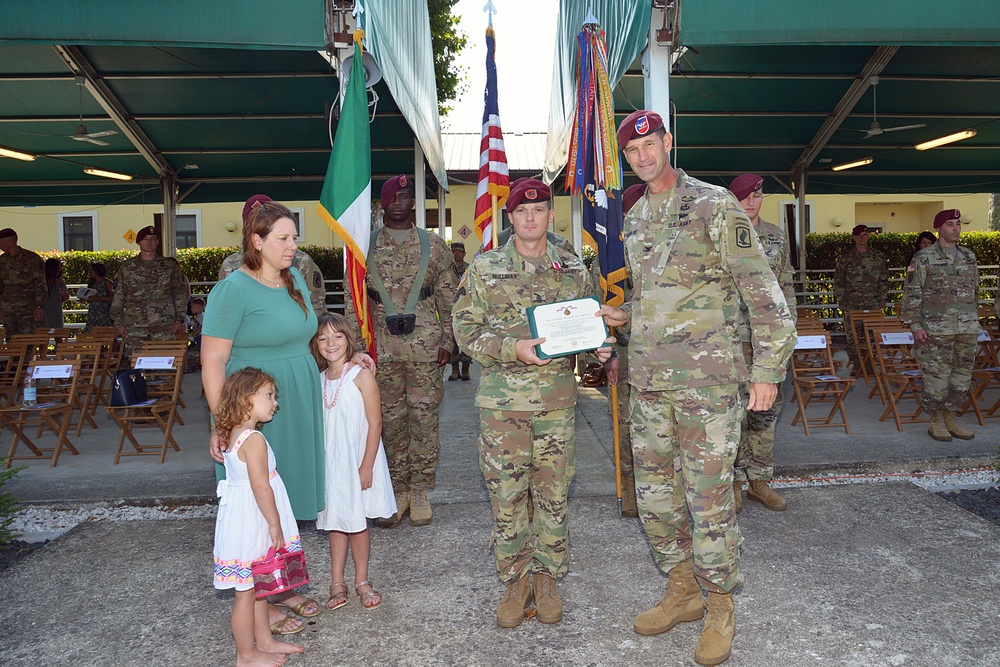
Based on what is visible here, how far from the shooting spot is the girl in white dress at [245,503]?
3.10m

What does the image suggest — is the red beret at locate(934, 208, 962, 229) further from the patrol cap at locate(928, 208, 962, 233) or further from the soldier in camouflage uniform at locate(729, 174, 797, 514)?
the soldier in camouflage uniform at locate(729, 174, 797, 514)

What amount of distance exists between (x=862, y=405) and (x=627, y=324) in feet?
20.4

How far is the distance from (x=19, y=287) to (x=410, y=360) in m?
9.25

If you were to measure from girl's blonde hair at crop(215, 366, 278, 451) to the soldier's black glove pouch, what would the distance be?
174 cm

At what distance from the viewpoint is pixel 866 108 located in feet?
37.9

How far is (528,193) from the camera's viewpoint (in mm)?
3404

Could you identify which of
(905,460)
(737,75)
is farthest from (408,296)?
(737,75)

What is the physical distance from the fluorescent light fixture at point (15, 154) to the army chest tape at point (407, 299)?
9.83 metres

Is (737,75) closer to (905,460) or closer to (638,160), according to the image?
(905,460)

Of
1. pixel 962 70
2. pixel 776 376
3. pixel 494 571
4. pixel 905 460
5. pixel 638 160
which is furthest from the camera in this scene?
pixel 962 70

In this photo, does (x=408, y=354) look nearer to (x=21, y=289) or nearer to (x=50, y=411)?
(x=50, y=411)

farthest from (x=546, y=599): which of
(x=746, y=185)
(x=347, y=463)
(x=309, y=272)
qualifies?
(x=309, y=272)

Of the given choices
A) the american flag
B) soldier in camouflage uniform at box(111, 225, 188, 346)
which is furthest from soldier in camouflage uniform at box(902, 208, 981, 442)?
soldier in camouflage uniform at box(111, 225, 188, 346)

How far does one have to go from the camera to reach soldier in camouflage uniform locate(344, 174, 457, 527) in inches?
196
